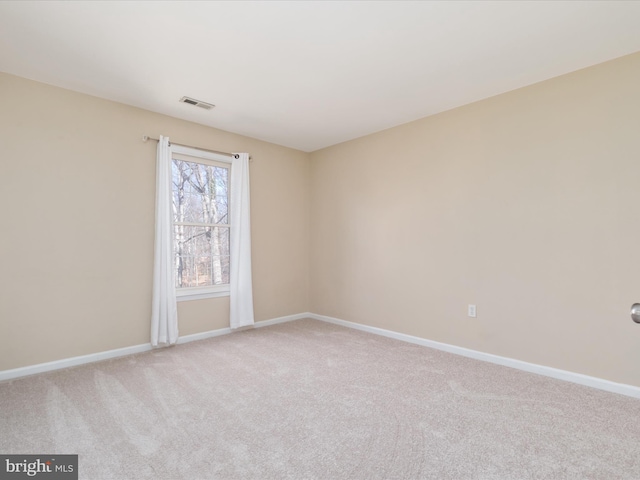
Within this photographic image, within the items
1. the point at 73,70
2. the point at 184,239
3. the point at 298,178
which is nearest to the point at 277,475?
the point at 184,239

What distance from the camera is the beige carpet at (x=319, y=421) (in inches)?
64.3

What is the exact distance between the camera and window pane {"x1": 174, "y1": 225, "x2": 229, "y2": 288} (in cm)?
374

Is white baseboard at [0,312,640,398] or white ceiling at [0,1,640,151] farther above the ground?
white ceiling at [0,1,640,151]

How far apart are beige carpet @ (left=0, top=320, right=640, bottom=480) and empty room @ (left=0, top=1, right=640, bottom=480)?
0.02 m

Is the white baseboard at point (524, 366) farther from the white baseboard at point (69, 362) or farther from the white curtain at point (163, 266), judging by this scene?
the white baseboard at point (69, 362)

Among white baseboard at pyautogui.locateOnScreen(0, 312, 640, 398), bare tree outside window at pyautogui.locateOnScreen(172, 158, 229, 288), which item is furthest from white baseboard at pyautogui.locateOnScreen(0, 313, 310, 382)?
bare tree outside window at pyautogui.locateOnScreen(172, 158, 229, 288)

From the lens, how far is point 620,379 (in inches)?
95.3

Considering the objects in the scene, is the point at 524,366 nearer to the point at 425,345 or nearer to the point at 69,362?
the point at 425,345

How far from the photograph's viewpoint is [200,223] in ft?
12.7

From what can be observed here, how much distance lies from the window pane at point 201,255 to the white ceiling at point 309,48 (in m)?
1.43

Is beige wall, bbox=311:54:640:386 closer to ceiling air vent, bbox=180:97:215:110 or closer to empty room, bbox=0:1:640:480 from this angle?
empty room, bbox=0:1:640:480

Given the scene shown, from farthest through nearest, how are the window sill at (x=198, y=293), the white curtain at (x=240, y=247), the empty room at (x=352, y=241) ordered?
1. the white curtain at (x=240, y=247)
2. the window sill at (x=198, y=293)
3. the empty room at (x=352, y=241)

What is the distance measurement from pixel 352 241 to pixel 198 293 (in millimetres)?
2060

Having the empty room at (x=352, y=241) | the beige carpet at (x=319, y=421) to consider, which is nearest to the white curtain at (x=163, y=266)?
the empty room at (x=352, y=241)
